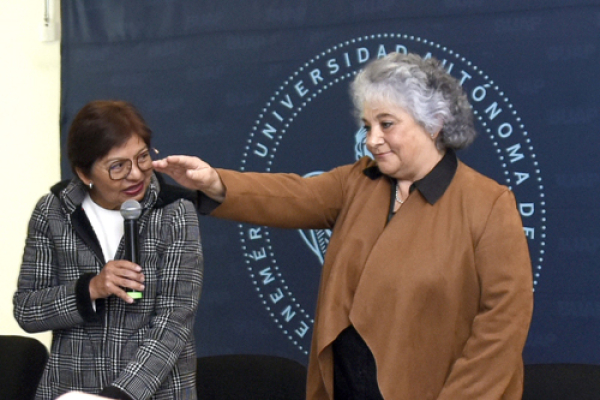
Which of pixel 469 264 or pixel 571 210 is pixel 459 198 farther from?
pixel 571 210

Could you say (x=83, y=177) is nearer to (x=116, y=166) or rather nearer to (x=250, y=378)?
(x=116, y=166)


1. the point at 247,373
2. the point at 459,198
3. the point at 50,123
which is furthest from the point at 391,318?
the point at 50,123

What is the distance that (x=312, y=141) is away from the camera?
2.92 meters

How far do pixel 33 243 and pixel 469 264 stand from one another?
1158 mm

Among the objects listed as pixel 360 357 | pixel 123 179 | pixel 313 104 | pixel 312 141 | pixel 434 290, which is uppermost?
pixel 313 104

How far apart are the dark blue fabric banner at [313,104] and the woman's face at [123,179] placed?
991 mm

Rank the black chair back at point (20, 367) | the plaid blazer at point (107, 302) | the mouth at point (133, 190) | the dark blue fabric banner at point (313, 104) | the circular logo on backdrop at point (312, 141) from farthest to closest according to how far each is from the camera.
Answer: the circular logo on backdrop at point (312, 141), the dark blue fabric banner at point (313, 104), the black chair back at point (20, 367), the mouth at point (133, 190), the plaid blazer at point (107, 302)

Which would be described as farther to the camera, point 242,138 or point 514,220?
point 242,138

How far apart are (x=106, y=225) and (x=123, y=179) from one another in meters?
0.14

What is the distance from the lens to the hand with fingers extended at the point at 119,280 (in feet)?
5.99

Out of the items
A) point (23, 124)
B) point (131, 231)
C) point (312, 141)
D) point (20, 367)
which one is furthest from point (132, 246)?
point (23, 124)

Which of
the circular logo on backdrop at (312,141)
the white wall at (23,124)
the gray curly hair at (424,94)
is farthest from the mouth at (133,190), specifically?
the white wall at (23,124)

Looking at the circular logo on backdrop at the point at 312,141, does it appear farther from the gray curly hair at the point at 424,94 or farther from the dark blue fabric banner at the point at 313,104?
the gray curly hair at the point at 424,94

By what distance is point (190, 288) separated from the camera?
1.99m
